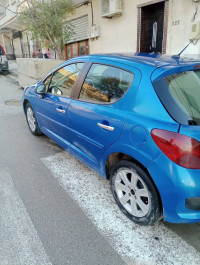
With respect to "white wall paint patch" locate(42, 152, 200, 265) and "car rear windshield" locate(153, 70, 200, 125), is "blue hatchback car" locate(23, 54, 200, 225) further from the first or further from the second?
"white wall paint patch" locate(42, 152, 200, 265)

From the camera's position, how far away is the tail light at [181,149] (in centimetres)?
167

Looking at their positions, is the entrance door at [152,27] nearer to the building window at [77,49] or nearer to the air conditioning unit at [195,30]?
the air conditioning unit at [195,30]

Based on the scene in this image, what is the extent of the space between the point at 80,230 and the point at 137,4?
7.75m

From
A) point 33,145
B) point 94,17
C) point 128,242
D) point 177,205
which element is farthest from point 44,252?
point 94,17

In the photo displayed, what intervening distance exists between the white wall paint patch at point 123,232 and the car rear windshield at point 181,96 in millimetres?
1133

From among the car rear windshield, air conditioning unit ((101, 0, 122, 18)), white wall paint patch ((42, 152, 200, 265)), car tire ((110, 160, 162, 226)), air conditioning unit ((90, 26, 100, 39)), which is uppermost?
air conditioning unit ((101, 0, 122, 18))

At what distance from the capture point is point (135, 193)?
2.15 m

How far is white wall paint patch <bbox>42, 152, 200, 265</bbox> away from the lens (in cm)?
188

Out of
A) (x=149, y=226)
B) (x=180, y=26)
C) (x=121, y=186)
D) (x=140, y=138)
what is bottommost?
(x=149, y=226)

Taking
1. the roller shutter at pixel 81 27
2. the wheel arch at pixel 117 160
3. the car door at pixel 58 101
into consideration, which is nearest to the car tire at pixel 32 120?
the car door at pixel 58 101

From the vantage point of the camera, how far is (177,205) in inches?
70.2

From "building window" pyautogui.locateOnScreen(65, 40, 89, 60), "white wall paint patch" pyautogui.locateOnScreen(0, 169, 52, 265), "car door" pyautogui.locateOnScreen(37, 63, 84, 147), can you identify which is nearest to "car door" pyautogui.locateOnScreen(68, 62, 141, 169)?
"car door" pyautogui.locateOnScreen(37, 63, 84, 147)

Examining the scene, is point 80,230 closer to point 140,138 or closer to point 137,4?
point 140,138

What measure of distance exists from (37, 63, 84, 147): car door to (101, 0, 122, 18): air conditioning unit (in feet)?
19.2
